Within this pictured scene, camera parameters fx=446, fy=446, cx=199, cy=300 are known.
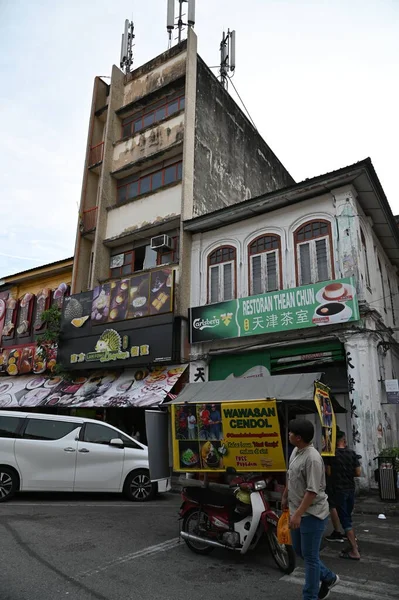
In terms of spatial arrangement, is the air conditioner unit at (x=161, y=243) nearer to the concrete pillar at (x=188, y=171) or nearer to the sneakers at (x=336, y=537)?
the concrete pillar at (x=188, y=171)

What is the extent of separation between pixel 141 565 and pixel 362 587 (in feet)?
8.31

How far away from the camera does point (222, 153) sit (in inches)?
755

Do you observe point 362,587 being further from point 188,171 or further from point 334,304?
point 188,171

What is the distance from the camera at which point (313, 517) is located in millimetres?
4012

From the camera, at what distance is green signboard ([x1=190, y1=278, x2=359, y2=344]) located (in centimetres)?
1205

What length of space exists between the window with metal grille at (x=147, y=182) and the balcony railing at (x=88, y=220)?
1.28m

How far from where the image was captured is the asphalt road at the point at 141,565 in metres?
4.57

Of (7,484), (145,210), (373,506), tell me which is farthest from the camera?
(145,210)

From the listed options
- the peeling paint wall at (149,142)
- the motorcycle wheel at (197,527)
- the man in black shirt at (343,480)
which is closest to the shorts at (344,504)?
the man in black shirt at (343,480)

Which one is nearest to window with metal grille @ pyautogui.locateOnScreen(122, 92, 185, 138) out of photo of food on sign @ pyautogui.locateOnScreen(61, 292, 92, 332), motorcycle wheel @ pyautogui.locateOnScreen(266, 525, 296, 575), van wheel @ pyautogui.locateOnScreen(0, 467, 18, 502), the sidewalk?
photo of food on sign @ pyautogui.locateOnScreen(61, 292, 92, 332)

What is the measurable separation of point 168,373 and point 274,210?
644 centimetres

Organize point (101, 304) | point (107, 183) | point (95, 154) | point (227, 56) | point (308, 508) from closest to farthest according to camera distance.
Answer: point (308, 508) → point (101, 304) → point (107, 183) → point (95, 154) → point (227, 56)

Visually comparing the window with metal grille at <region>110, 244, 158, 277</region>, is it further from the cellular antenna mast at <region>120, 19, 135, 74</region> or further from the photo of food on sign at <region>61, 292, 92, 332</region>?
the cellular antenna mast at <region>120, 19, 135, 74</region>

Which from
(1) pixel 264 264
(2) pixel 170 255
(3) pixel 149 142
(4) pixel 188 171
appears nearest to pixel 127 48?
(3) pixel 149 142
